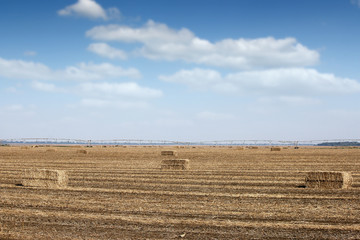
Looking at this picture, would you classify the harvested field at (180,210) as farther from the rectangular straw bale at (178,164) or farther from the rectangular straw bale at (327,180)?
the rectangular straw bale at (178,164)

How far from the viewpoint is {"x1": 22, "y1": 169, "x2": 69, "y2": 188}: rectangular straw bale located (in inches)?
677

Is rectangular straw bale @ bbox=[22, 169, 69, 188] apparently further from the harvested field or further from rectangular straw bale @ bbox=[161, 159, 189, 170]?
rectangular straw bale @ bbox=[161, 159, 189, 170]

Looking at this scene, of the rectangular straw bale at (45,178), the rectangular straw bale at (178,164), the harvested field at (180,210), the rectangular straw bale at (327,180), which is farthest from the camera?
the rectangular straw bale at (178,164)

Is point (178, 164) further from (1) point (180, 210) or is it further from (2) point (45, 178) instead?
(1) point (180, 210)

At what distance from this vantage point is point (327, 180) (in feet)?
56.6

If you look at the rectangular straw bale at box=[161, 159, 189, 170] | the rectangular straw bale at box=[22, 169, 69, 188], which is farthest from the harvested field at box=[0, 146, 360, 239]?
Result: the rectangular straw bale at box=[161, 159, 189, 170]

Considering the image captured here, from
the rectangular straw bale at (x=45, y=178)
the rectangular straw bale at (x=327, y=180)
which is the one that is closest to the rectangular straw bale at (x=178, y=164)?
the rectangular straw bale at (x=45, y=178)

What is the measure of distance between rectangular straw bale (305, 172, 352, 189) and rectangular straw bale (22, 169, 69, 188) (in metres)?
9.57

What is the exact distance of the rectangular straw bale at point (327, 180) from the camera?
55.5ft

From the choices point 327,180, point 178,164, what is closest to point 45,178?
point 178,164

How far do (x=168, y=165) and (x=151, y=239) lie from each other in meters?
16.6

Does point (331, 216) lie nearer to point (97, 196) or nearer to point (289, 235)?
point (289, 235)

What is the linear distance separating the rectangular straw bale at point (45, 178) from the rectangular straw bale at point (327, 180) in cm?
957

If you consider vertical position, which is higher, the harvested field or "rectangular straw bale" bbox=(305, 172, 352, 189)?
"rectangular straw bale" bbox=(305, 172, 352, 189)
